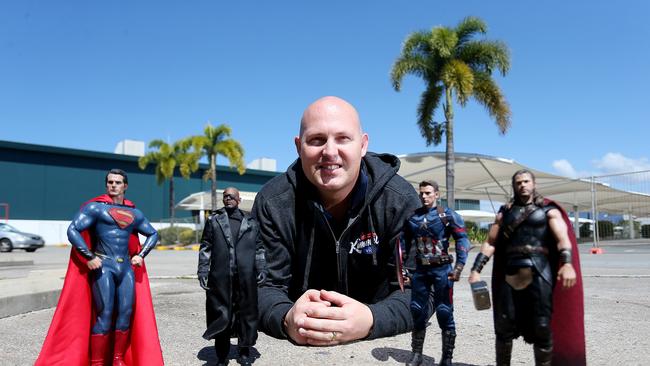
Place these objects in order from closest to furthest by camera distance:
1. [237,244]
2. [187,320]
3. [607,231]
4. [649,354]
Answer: [649,354] < [237,244] < [187,320] < [607,231]

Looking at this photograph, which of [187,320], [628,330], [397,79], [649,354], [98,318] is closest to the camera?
[98,318]

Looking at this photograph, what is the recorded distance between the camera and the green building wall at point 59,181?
3634 cm

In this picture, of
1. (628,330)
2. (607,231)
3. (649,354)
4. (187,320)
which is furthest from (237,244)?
(607,231)

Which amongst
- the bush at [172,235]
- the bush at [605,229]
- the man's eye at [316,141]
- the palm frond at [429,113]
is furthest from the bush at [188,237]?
the man's eye at [316,141]

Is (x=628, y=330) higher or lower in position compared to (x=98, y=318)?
lower

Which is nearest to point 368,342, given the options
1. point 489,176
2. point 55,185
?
point 489,176

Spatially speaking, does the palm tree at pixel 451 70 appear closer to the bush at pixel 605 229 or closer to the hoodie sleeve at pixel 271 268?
the bush at pixel 605 229

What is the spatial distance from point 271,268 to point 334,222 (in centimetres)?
29

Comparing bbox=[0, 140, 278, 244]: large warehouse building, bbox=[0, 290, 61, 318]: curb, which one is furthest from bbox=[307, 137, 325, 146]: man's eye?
bbox=[0, 140, 278, 244]: large warehouse building

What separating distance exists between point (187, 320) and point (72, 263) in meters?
2.75

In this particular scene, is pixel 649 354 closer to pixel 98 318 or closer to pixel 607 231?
pixel 98 318

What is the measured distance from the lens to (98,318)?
394 cm

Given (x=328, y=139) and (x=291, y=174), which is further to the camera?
(x=291, y=174)

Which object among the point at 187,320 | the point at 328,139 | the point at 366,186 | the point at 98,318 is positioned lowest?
the point at 187,320
